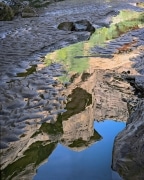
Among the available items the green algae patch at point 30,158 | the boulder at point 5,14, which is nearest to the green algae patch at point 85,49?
the green algae patch at point 30,158

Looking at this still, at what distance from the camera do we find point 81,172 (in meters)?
4.15

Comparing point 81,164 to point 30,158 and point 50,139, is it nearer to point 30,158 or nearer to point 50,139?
point 30,158

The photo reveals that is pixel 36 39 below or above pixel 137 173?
below

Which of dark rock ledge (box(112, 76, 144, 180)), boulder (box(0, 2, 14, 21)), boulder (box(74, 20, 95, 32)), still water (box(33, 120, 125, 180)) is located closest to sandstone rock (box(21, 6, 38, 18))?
boulder (box(0, 2, 14, 21))

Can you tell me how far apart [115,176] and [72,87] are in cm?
311

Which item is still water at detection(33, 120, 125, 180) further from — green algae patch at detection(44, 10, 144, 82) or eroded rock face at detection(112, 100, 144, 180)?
green algae patch at detection(44, 10, 144, 82)

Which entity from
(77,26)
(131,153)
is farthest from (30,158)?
(77,26)

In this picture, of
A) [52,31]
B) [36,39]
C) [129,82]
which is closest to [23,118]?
[129,82]

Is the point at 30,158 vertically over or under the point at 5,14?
over

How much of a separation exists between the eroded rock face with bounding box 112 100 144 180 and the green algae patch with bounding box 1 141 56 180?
907mm

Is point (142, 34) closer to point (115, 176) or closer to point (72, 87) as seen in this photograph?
point (72, 87)

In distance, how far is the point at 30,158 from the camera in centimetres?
439

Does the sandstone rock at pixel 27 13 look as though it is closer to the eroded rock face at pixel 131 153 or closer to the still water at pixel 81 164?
the still water at pixel 81 164

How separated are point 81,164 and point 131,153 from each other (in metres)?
0.71
